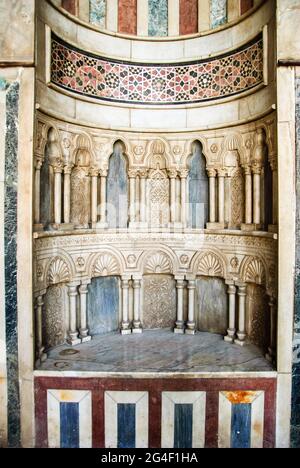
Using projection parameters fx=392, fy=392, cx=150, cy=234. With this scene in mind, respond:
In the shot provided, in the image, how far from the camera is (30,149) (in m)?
4.18

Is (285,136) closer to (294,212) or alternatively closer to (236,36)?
(294,212)

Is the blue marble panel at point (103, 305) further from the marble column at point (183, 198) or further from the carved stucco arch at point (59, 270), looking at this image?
the marble column at point (183, 198)

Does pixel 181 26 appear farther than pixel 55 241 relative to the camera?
Yes

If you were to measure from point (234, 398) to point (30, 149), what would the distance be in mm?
3515

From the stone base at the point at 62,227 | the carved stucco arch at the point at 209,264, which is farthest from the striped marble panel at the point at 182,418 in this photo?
the stone base at the point at 62,227

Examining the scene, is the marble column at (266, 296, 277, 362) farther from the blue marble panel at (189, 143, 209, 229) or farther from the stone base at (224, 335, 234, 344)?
the blue marble panel at (189, 143, 209, 229)

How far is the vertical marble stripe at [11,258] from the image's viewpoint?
4.17 metres

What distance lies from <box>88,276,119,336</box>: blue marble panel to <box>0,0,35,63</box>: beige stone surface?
300 cm

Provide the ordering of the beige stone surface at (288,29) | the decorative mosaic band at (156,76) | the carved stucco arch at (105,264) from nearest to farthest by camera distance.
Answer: the beige stone surface at (288,29), the decorative mosaic band at (156,76), the carved stucco arch at (105,264)

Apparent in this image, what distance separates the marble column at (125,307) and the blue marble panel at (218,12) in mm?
3816

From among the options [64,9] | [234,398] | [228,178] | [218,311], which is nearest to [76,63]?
[64,9]

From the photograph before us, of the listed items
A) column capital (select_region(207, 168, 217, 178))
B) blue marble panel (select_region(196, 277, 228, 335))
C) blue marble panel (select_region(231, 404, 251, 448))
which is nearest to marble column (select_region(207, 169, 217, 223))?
column capital (select_region(207, 168, 217, 178))

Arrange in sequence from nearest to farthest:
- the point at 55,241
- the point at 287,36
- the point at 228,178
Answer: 1. the point at 287,36
2. the point at 55,241
3. the point at 228,178

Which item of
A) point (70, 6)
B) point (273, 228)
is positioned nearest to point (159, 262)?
point (273, 228)
